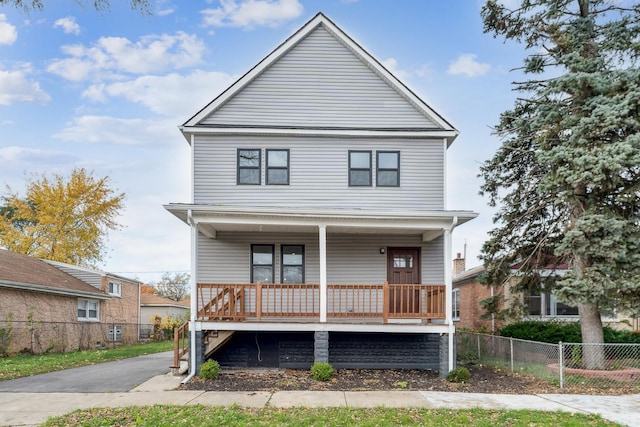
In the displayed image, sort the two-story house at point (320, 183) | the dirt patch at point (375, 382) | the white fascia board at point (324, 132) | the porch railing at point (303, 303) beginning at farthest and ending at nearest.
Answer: the white fascia board at point (324, 132) < the two-story house at point (320, 183) < the porch railing at point (303, 303) < the dirt patch at point (375, 382)

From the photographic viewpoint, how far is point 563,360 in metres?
11.6

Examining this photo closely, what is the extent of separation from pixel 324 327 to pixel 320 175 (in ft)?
14.6

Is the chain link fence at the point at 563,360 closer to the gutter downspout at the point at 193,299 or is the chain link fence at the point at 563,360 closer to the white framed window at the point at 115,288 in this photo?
the gutter downspout at the point at 193,299

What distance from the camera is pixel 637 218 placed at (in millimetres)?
12062

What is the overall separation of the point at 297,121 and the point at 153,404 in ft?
27.5

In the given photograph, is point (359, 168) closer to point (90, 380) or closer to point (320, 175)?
point (320, 175)

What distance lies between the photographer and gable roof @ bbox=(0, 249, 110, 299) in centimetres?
1912

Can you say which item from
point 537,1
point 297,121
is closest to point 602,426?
point 297,121

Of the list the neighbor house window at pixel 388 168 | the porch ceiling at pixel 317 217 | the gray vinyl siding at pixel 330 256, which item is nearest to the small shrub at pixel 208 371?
the gray vinyl siding at pixel 330 256

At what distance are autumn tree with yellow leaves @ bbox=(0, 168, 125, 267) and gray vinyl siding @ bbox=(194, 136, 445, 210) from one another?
24.9 meters

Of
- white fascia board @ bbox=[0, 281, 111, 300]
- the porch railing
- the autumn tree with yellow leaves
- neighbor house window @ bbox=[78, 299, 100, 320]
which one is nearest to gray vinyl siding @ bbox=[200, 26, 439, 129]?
the porch railing

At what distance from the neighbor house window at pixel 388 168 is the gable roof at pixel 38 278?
1435 centimetres

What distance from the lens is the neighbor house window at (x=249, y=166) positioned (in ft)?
45.8

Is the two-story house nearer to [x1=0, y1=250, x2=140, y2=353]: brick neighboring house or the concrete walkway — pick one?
the concrete walkway
